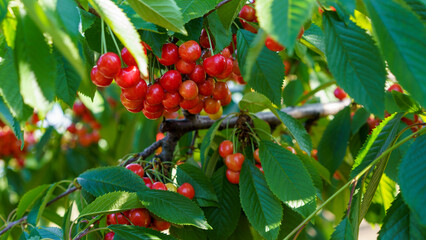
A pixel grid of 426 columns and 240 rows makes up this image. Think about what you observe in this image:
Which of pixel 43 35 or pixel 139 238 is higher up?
pixel 43 35

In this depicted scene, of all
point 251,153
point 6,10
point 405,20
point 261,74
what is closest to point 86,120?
point 251,153

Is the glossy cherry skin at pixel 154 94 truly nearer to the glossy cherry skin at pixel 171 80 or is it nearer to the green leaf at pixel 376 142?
the glossy cherry skin at pixel 171 80

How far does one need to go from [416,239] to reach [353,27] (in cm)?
38

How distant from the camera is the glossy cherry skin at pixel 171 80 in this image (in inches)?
37.9

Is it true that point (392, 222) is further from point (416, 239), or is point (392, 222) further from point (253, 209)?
point (253, 209)

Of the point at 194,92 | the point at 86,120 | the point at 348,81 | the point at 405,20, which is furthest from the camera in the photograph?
the point at 86,120

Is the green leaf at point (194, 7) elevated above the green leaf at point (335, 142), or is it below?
above

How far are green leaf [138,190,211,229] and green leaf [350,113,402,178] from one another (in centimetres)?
37

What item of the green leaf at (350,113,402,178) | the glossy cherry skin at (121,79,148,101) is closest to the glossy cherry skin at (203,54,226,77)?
the glossy cherry skin at (121,79,148,101)

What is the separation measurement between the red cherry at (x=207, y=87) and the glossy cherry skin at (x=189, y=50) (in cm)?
10

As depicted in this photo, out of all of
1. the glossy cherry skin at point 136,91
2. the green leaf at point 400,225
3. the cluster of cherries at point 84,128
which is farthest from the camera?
the cluster of cherries at point 84,128

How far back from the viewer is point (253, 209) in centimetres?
103

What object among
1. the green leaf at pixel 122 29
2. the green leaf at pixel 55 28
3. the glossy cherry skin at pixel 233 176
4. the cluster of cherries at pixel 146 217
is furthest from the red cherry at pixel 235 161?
the green leaf at pixel 55 28

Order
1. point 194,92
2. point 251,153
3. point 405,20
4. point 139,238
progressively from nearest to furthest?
1. point 405,20
2. point 139,238
3. point 194,92
4. point 251,153
